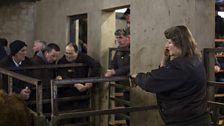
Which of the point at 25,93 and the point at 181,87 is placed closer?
the point at 181,87

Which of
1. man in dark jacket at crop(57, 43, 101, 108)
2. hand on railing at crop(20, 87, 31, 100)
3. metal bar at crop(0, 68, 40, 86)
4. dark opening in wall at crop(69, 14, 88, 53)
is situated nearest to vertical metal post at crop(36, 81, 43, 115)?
metal bar at crop(0, 68, 40, 86)

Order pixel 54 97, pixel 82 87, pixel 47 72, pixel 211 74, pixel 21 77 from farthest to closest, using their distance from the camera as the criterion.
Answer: pixel 82 87 < pixel 47 72 < pixel 211 74 < pixel 21 77 < pixel 54 97

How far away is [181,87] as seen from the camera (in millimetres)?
3021

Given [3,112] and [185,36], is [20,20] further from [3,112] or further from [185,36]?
[185,36]

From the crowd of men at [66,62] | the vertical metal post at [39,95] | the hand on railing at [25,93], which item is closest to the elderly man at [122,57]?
the crowd of men at [66,62]

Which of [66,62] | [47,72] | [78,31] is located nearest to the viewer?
[47,72]

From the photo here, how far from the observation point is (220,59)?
5.76 metres

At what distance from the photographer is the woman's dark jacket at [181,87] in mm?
2998

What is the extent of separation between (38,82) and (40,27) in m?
5.77

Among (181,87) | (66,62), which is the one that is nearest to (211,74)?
(181,87)

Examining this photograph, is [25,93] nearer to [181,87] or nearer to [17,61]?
[17,61]

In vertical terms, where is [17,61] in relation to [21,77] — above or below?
above

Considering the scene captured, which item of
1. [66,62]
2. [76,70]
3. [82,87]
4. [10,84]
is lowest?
[82,87]

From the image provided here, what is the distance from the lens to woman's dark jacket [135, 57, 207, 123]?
2998 mm
